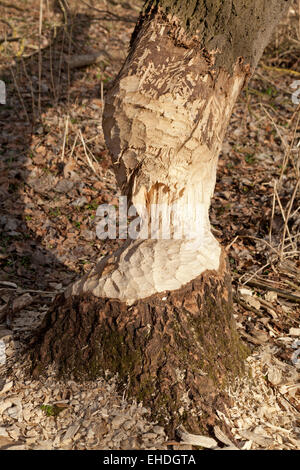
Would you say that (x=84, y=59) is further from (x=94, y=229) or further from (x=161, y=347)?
(x=161, y=347)

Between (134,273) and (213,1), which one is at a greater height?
(213,1)

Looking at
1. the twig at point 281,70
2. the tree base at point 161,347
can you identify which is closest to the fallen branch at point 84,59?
the twig at point 281,70

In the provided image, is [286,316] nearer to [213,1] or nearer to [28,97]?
[213,1]

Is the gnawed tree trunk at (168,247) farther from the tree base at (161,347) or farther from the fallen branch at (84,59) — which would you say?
the fallen branch at (84,59)

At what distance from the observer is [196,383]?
6.50ft

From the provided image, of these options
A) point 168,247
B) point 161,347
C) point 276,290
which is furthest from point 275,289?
point 161,347

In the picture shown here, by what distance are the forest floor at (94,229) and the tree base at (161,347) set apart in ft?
0.26

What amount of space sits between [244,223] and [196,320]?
2247 mm

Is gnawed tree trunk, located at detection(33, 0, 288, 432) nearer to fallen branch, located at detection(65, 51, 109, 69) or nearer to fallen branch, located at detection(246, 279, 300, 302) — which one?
fallen branch, located at detection(246, 279, 300, 302)

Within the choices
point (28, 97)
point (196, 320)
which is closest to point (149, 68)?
point (196, 320)

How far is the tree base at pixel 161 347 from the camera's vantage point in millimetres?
1963

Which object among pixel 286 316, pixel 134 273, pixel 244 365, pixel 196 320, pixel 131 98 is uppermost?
pixel 131 98

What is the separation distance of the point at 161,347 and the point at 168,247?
1.56ft

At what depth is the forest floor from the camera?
6.48 feet
